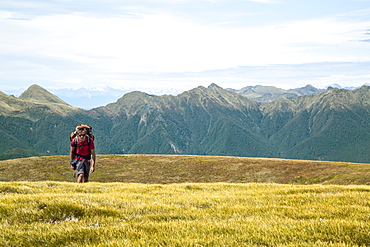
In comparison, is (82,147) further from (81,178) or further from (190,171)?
(190,171)

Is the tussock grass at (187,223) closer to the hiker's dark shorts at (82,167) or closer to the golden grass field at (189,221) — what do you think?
the golden grass field at (189,221)

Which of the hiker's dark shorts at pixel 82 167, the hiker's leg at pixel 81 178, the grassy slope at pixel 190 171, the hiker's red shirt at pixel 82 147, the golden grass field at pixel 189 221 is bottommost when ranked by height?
the grassy slope at pixel 190 171

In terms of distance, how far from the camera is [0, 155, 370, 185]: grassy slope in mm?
83938

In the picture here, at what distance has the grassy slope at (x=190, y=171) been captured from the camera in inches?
3305

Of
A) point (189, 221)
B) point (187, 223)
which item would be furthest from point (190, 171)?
point (187, 223)

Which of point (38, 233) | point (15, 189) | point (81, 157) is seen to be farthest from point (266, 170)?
point (38, 233)

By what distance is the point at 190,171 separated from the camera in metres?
100

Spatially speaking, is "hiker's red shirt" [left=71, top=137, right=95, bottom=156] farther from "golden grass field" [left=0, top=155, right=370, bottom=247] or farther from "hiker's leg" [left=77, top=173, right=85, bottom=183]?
"golden grass field" [left=0, top=155, right=370, bottom=247]

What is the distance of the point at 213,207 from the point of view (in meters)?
12.4

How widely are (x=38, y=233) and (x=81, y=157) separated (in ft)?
48.2

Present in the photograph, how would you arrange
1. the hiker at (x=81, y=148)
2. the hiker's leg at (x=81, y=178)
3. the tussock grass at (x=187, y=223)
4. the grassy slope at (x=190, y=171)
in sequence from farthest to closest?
the grassy slope at (x=190, y=171), the hiker's leg at (x=81, y=178), the hiker at (x=81, y=148), the tussock grass at (x=187, y=223)

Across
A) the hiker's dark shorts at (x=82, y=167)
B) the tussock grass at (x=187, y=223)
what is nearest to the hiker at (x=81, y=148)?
the hiker's dark shorts at (x=82, y=167)

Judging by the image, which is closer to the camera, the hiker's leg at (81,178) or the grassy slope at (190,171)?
the hiker's leg at (81,178)

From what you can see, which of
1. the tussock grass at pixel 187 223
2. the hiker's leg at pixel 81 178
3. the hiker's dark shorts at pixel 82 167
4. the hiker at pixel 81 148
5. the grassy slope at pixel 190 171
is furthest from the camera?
the grassy slope at pixel 190 171
